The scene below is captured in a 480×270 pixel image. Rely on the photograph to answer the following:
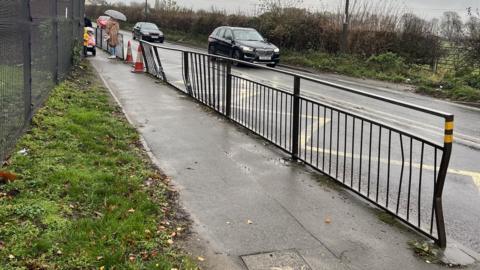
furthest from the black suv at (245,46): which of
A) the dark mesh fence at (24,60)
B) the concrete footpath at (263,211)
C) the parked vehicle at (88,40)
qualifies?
the concrete footpath at (263,211)

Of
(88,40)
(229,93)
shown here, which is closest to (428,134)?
(229,93)

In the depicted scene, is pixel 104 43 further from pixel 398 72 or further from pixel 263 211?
pixel 263 211

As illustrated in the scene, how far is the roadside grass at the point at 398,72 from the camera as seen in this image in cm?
1696

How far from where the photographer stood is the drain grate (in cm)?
394

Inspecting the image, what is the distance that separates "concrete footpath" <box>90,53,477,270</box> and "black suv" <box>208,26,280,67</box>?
47.0ft

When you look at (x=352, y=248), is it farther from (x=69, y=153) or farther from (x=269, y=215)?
(x=69, y=153)

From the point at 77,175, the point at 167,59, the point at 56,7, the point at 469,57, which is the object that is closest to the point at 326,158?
the point at 77,175

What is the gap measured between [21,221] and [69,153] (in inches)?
84.7

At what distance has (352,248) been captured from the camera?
14.3 ft

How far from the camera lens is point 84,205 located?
4.85 m

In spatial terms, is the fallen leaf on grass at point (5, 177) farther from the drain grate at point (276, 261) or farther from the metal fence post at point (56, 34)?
the metal fence post at point (56, 34)

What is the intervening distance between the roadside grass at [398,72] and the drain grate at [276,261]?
13165mm

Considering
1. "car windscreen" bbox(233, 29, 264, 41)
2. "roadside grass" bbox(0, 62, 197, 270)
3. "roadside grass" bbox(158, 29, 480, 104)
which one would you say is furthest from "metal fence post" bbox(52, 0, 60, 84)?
"car windscreen" bbox(233, 29, 264, 41)

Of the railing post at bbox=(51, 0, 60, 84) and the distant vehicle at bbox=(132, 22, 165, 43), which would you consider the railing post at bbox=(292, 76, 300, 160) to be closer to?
the railing post at bbox=(51, 0, 60, 84)
